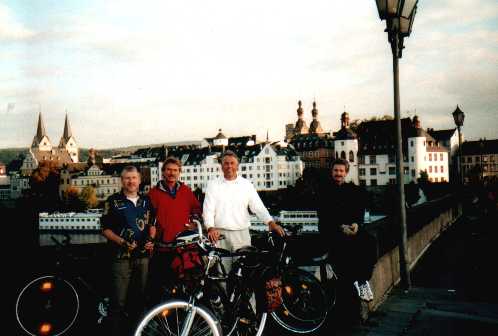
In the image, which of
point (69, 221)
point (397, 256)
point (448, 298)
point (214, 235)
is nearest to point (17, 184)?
point (69, 221)

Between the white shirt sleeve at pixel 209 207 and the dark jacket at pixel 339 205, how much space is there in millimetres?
1298

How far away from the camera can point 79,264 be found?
5.80 metres

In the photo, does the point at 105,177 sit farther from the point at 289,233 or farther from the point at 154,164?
the point at 289,233

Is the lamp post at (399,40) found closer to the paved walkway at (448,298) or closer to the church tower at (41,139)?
the paved walkway at (448,298)

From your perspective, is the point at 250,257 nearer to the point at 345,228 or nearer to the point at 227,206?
the point at 227,206

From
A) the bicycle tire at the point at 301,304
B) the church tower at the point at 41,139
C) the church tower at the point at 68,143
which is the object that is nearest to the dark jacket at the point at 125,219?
the bicycle tire at the point at 301,304

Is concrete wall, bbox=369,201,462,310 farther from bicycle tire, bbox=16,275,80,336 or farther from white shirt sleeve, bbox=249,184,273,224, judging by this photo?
bicycle tire, bbox=16,275,80,336

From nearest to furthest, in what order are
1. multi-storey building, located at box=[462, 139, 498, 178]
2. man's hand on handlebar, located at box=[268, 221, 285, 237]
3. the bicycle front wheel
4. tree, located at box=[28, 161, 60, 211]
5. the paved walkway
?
the bicycle front wheel
man's hand on handlebar, located at box=[268, 221, 285, 237]
the paved walkway
tree, located at box=[28, 161, 60, 211]
multi-storey building, located at box=[462, 139, 498, 178]

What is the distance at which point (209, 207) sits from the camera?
6.43 m

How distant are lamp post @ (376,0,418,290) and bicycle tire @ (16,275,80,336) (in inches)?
205

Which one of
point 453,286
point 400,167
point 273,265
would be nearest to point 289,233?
point 273,265

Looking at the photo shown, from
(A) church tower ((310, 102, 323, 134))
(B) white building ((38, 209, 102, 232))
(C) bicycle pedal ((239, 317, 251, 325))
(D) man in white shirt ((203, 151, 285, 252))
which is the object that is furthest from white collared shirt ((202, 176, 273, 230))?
(A) church tower ((310, 102, 323, 134))

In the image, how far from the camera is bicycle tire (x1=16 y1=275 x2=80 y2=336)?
18.0ft

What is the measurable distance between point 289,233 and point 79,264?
2326 mm
